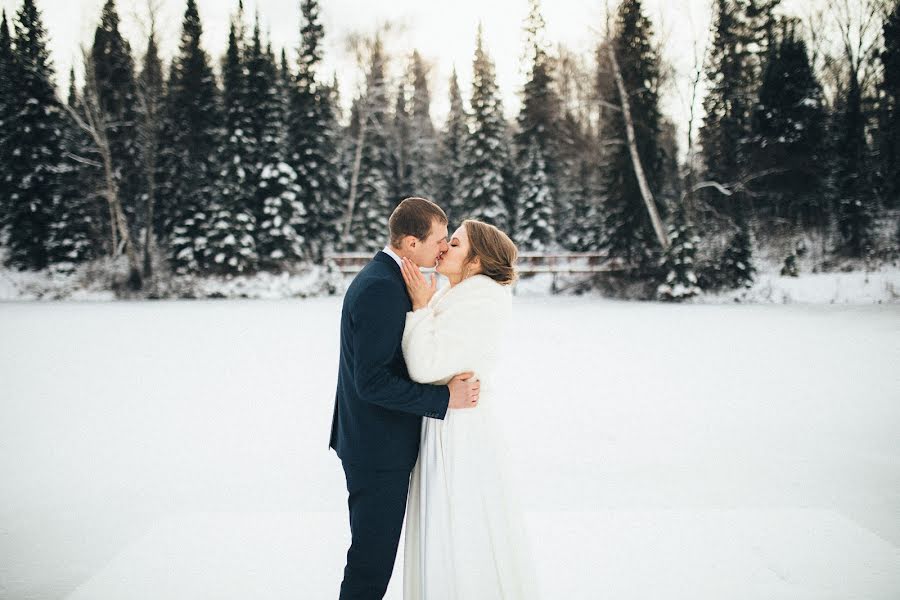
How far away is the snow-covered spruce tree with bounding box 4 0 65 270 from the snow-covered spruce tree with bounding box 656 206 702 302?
2528 centimetres

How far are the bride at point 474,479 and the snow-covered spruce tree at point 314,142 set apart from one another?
2465cm

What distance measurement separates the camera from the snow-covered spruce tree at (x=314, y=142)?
2631 cm

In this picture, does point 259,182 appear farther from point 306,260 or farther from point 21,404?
point 21,404

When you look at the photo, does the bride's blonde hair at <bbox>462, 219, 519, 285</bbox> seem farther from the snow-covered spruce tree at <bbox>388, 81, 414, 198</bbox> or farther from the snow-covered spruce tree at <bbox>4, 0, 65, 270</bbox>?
the snow-covered spruce tree at <bbox>388, 81, 414, 198</bbox>

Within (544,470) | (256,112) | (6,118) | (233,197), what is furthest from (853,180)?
(6,118)

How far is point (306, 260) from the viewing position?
2578 centimetres

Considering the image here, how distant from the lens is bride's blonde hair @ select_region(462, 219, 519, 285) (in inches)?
88.3

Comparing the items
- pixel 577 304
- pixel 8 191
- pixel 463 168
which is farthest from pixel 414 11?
pixel 8 191

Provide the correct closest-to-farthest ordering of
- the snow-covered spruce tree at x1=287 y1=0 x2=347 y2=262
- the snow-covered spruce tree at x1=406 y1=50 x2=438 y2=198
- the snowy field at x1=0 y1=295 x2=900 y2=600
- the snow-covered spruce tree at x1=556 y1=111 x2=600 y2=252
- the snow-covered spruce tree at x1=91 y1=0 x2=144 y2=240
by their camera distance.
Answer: the snowy field at x1=0 y1=295 x2=900 y2=600
the snow-covered spruce tree at x1=91 y1=0 x2=144 y2=240
the snow-covered spruce tree at x1=287 y1=0 x2=347 y2=262
the snow-covered spruce tree at x1=556 y1=111 x2=600 y2=252
the snow-covered spruce tree at x1=406 y1=50 x2=438 y2=198

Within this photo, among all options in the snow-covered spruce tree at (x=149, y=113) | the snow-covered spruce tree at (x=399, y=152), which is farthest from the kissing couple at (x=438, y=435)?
the snow-covered spruce tree at (x=399, y=152)

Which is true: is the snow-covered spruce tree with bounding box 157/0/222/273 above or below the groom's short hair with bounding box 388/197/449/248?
above

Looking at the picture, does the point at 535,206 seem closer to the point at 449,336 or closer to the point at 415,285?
the point at 415,285

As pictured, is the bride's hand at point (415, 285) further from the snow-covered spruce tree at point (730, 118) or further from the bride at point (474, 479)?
the snow-covered spruce tree at point (730, 118)

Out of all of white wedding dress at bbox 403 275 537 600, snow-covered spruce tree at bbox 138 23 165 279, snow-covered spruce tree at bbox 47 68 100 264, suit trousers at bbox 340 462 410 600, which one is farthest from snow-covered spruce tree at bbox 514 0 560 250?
suit trousers at bbox 340 462 410 600
